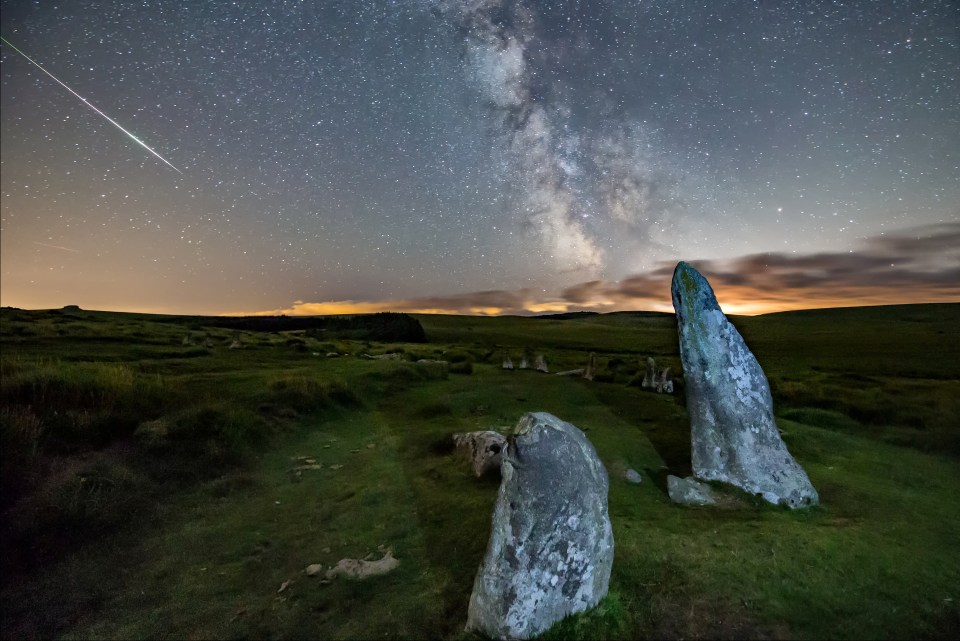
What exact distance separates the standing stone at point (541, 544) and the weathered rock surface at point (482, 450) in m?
4.71

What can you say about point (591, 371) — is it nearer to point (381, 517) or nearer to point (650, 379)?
point (650, 379)

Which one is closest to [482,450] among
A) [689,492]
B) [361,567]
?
[361,567]

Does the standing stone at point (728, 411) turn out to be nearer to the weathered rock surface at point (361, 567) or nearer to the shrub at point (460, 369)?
the weathered rock surface at point (361, 567)

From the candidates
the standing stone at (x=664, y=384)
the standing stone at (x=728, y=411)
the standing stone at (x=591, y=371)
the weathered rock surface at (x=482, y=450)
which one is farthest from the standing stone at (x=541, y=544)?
the standing stone at (x=591, y=371)

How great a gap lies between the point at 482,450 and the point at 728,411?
5.83 metres

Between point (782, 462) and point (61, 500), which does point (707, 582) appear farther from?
point (61, 500)

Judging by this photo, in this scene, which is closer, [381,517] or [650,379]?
[381,517]

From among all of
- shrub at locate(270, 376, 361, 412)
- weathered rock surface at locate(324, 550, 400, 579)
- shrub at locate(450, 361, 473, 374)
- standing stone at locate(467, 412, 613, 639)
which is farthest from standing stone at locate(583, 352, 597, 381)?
standing stone at locate(467, 412, 613, 639)

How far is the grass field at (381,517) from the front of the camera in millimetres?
6270

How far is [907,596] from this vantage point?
244 inches

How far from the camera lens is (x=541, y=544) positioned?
19.1 feet

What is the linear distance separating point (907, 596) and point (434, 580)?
6.56 meters

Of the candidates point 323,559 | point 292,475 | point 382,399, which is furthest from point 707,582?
point 382,399

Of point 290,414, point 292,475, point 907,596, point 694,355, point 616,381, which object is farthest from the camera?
point 616,381
